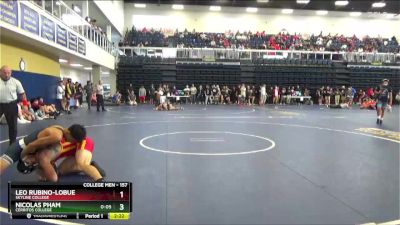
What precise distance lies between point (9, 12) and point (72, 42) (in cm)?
615

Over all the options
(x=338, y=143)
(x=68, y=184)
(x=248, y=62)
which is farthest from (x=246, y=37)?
(x=68, y=184)

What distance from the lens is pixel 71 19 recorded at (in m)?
16.0

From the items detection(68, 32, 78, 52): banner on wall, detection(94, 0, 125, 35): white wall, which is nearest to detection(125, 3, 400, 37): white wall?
detection(94, 0, 125, 35): white wall

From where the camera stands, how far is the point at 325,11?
119ft

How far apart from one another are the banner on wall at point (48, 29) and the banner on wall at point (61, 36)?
569 millimetres

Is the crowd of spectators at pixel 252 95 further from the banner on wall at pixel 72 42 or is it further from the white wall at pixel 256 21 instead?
the banner on wall at pixel 72 42

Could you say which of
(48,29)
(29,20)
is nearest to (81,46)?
(48,29)

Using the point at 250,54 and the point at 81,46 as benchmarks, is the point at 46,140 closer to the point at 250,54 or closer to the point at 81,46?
the point at 81,46

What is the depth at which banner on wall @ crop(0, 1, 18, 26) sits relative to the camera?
359 inches

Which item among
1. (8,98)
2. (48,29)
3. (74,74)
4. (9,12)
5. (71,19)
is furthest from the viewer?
(74,74)

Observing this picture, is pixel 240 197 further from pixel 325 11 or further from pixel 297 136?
pixel 325 11

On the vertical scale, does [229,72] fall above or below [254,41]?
below

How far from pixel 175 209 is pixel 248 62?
87.8 feet

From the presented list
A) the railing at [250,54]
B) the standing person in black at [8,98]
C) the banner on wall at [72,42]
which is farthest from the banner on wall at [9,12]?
the railing at [250,54]
